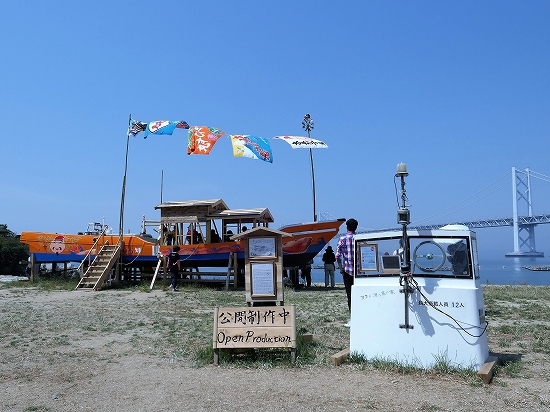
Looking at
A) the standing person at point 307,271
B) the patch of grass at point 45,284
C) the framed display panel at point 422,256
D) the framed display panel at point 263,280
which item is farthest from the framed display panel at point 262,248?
the patch of grass at point 45,284

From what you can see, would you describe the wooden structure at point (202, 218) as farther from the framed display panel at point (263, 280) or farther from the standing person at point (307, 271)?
the framed display panel at point (263, 280)

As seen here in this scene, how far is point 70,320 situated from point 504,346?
762 cm

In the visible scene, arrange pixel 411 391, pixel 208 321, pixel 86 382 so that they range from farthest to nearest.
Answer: pixel 208 321
pixel 86 382
pixel 411 391

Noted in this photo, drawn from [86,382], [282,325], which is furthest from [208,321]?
[86,382]

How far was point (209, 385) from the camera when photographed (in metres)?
5.03

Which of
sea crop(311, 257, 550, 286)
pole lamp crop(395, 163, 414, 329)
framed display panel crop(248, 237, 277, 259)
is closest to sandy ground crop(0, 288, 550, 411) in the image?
pole lamp crop(395, 163, 414, 329)

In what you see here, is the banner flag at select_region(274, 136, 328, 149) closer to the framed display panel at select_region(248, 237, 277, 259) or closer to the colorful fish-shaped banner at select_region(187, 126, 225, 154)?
the colorful fish-shaped banner at select_region(187, 126, 225, 154)

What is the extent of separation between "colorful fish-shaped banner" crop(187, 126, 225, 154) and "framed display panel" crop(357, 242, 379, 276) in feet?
34.6

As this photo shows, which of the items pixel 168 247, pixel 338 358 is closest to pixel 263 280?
pixel 338 358

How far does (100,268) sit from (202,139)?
653cm

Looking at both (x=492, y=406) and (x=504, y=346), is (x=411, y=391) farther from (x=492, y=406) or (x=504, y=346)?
(x=504, y=346)

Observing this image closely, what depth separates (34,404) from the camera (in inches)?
179

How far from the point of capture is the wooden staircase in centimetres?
1739

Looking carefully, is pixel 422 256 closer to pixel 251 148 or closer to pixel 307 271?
pixel 251 148
